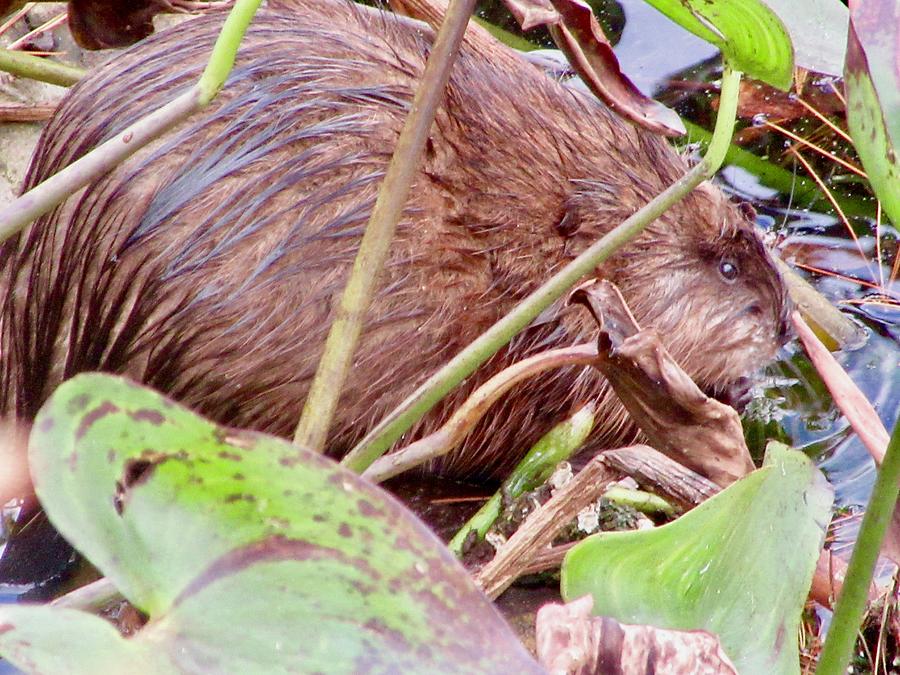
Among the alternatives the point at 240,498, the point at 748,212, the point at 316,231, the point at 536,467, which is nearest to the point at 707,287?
the point at 748,212

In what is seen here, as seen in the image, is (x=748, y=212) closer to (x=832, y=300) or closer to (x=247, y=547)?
(x=832, y=300)

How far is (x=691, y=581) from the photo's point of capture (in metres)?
1.36

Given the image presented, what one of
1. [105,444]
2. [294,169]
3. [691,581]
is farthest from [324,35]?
[105,444]

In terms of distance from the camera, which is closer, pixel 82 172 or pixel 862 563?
pixel 862 563

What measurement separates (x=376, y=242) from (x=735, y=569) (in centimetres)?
56

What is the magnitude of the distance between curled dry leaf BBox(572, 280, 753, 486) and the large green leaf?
76 cm

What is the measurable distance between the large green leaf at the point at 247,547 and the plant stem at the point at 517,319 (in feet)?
1.67

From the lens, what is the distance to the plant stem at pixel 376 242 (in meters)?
1.35

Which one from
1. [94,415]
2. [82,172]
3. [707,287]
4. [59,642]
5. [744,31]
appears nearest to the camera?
[59,642]

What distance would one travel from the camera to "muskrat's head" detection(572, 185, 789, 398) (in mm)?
2414

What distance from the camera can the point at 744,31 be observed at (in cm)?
132

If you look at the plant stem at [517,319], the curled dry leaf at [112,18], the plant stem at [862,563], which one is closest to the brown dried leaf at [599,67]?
the plant stem at [517,319]

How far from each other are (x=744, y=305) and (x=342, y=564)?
185 cm

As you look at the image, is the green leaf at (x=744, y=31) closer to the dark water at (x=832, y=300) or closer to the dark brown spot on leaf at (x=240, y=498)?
Result: the dark brown spot on leaf at (x=240, y=498)
